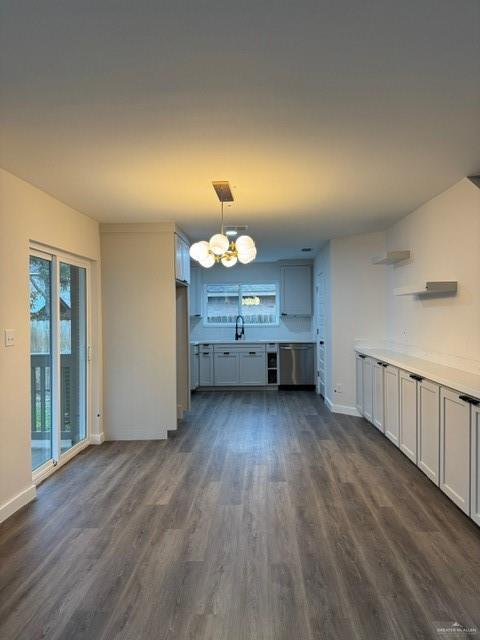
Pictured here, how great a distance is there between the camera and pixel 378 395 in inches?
203

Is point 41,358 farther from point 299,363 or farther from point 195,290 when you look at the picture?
point 299,363

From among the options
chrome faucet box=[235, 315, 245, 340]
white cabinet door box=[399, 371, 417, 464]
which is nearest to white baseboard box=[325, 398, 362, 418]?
white cabinet door box=[399, 371, 417, 464]

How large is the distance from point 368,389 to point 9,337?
3.99 meters

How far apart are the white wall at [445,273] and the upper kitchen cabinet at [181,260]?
2.62 meters

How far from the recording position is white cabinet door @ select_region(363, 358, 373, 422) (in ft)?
17.9

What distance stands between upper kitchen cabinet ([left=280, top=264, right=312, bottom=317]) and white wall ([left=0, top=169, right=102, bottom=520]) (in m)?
5.56

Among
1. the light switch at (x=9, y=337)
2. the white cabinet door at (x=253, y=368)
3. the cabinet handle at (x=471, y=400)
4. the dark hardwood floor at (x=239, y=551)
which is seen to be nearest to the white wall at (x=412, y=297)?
the cabinet handle at (x=471, y=400)

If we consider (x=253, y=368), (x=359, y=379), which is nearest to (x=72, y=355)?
(x=359, y=379)

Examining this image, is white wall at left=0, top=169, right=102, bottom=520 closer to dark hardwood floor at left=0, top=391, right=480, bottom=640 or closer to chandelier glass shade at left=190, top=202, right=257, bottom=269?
dark hardwood floor at left=0, top=391, right=480, bottom=640

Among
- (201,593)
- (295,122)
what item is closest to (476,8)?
(295,122)

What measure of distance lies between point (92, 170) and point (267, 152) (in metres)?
1.29

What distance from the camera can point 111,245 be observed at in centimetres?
530

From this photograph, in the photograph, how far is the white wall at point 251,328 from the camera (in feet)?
30.3

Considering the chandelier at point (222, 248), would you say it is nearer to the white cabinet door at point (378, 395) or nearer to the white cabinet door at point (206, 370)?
the white cabinet door at point (378, 395)
